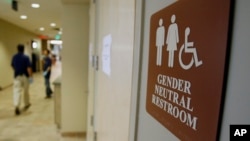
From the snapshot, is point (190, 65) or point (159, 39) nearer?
point (190, 65)

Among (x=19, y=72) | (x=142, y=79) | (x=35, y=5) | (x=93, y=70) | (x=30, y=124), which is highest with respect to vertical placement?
(x=35, y=5)

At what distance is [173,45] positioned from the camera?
542mm

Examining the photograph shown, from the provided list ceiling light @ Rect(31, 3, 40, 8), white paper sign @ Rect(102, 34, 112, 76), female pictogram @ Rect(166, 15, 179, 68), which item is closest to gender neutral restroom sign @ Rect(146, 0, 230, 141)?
female pictogram @ Rect(166, 15, 179, 68)

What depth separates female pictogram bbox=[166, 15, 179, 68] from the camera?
1.74ft

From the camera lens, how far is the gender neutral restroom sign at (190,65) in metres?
0.39

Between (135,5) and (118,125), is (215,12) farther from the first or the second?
(118,125)

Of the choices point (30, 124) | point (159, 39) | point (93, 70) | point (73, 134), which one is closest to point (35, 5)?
point (30, 124)

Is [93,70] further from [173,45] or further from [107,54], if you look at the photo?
[173,45]

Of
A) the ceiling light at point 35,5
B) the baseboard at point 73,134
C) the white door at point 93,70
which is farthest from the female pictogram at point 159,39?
the ceiling light at point 35,5

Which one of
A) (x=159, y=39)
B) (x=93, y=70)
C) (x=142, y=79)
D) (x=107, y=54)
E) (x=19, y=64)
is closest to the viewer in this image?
(x=159, y=39)

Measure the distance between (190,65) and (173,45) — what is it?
3.7 inches

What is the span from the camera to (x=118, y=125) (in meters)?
1.10

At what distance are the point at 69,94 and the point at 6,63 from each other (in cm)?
577

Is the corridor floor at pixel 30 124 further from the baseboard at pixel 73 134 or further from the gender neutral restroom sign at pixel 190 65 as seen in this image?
the gender neutral restroom sign at pixel 190 65
